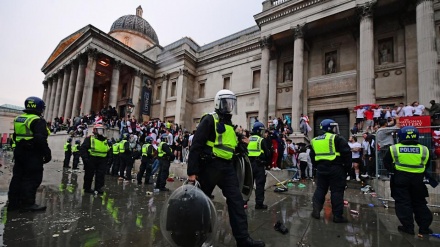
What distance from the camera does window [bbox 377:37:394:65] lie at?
16.2 metres

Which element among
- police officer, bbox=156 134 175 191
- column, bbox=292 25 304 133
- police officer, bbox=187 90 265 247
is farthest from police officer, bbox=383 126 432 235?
column, bbox=292 25 304 133

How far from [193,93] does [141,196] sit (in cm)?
2199

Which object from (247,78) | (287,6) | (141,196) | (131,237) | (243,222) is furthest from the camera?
(247,78)

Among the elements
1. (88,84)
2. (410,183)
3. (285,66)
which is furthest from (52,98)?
(410,183)

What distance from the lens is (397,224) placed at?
4.20m

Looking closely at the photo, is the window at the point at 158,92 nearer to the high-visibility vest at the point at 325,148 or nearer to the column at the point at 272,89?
the column at the point at 272,89

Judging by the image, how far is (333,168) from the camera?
4430mm

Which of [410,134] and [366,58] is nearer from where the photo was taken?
[410,134]

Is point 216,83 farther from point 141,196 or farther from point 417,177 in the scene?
point 417,177

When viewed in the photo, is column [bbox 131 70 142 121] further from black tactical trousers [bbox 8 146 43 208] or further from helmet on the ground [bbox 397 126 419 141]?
helmet on the ground [bbox 397 126 419 141]

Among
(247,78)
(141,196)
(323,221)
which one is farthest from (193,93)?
(323,221)

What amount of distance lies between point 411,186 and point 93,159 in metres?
7.18

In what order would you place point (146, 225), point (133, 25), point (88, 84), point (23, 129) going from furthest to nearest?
1. point (133, 25)
2. point (88, 84)
3. point (23, 129)
4. point (146, 225)

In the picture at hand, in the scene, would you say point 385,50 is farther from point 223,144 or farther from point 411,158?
point 223,144
